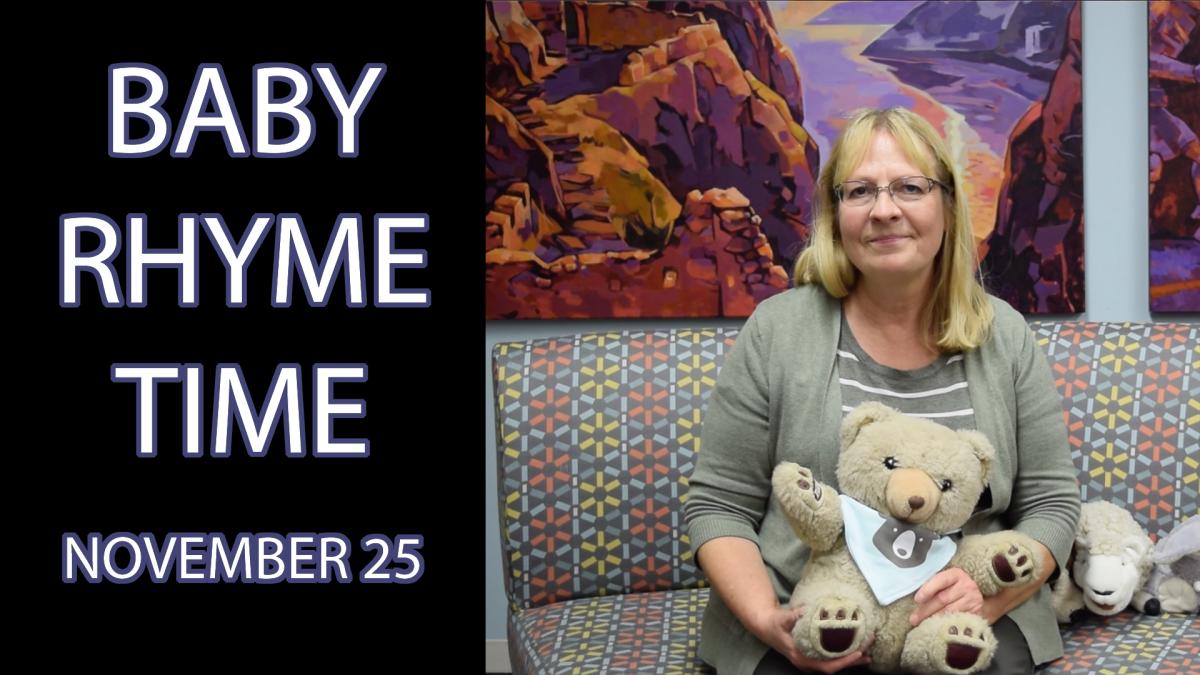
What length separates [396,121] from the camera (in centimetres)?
210

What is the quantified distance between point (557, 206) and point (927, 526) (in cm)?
124

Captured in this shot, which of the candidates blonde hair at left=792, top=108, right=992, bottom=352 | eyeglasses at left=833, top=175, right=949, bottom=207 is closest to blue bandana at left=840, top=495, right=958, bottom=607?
blonde hair at left=792, top=108, right=992, bottom=352

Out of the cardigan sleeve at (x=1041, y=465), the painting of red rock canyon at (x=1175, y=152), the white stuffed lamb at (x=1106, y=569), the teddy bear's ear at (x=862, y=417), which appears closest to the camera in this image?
the teddy bear's ear at (x=862, y=417)

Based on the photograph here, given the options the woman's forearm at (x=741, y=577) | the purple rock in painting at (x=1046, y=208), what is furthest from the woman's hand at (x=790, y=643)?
the purple rock in painting at (x=1046, y=208)

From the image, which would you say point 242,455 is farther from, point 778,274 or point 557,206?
point 778,274

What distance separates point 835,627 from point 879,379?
37 centimetres

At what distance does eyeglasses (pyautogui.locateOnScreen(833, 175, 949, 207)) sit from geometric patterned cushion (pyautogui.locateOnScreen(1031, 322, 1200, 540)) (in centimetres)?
56

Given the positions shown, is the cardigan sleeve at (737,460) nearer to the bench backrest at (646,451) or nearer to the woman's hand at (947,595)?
the woman's hand at (947,595)

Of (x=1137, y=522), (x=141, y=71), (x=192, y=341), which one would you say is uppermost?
(x=141, y=71)

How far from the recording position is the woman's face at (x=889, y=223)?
1.56 meters

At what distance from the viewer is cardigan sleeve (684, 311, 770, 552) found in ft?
5.24

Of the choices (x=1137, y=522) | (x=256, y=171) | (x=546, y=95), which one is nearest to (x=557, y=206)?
(x=546, y=95)

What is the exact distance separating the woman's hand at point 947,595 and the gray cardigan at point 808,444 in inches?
5.1

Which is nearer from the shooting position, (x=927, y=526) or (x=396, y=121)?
(x=927, y=526)
